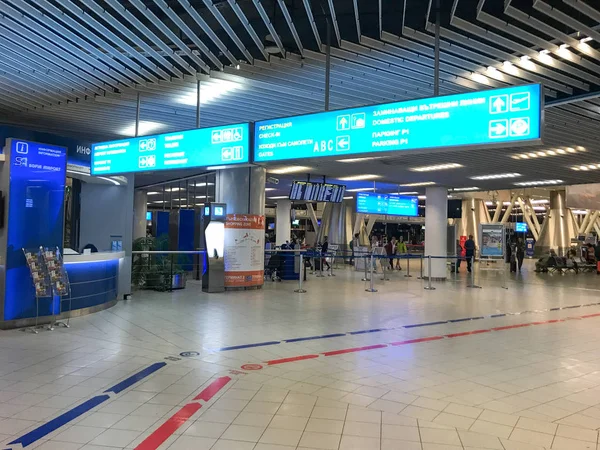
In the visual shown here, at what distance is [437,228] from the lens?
17234mm

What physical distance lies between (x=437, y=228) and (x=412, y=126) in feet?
42.5

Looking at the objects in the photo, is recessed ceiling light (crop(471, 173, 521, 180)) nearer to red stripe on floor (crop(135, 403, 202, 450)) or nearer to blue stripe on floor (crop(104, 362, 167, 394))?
blue stripe on floor (crop(104, 362, 167, 394))

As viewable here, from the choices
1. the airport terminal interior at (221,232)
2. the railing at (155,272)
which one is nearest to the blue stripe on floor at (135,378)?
the airport terminal interior at (221,232)

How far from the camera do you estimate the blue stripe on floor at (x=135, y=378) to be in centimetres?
437

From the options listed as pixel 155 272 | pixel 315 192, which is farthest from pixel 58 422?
pixel 315 192

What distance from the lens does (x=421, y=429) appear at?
359 centimetres

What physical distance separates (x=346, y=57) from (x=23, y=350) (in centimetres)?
536

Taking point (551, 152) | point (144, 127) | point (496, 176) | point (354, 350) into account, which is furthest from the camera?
point (496, 176)

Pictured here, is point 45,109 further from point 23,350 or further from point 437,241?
point 437,241

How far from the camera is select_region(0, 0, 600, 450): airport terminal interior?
12.6 feet

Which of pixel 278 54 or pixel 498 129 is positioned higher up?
pixel 278 54

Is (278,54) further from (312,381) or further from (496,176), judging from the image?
(496,176)

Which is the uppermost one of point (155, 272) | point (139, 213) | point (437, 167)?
point (437, 167)

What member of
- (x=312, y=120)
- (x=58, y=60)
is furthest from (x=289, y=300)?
(x=58, y=60)
